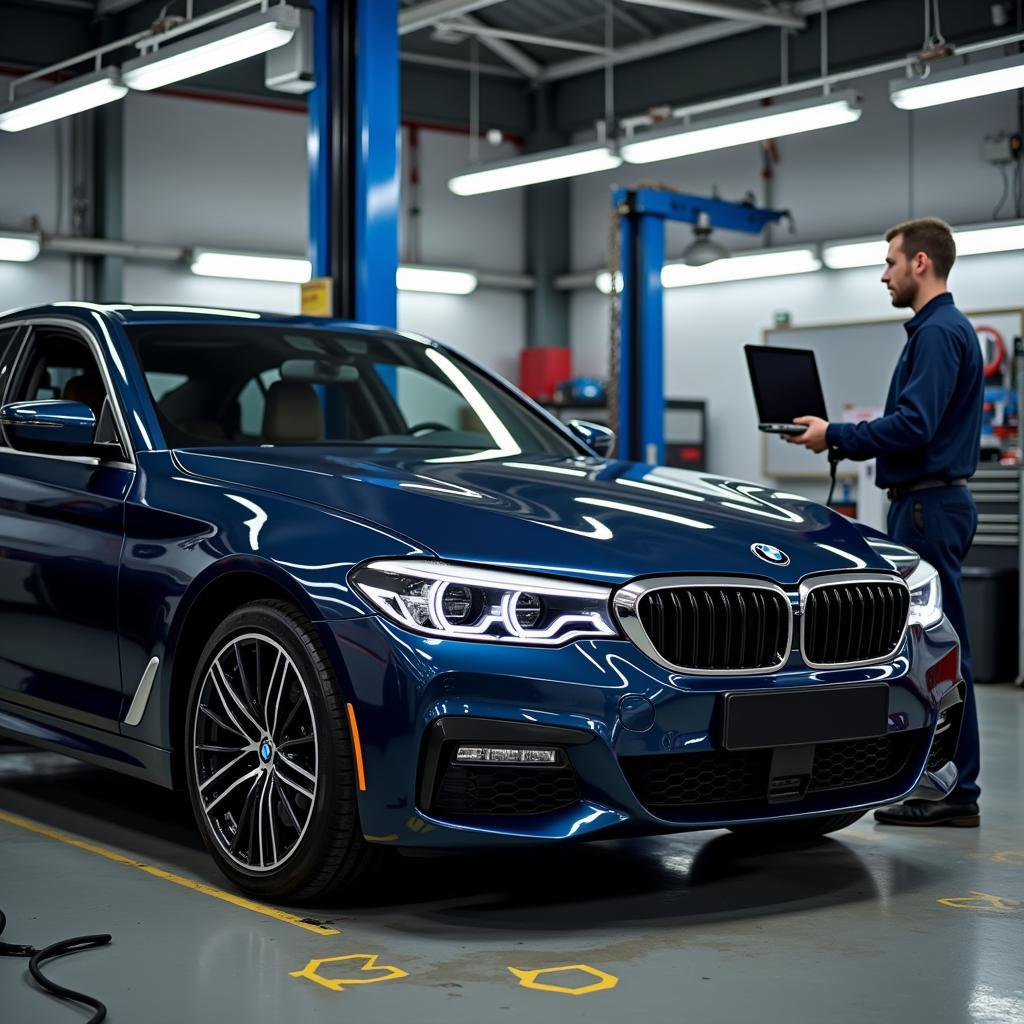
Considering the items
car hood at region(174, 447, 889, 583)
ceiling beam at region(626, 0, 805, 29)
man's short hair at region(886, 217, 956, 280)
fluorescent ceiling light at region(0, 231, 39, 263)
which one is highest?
ceiling beam at region(626, 0, 805, 29)

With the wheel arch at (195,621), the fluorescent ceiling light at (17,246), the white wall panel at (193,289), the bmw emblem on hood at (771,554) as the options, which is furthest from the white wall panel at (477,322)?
the bmw emblem on hood at (771,554)

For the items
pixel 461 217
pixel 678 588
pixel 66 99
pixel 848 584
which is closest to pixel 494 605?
pixel 678 588

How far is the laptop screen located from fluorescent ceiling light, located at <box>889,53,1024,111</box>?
584 centimetres

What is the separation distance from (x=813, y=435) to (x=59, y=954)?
9.03 ft

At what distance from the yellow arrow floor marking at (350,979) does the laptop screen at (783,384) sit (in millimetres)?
2425

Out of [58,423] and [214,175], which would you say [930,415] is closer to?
[58,423]

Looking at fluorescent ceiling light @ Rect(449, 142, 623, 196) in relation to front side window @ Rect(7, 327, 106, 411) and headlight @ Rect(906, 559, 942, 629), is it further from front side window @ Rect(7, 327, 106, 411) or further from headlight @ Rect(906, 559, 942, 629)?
headlight @ Rect(906, 559, 942, 629)

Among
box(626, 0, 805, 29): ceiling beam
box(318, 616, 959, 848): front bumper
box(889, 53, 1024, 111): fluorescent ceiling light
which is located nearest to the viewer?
box(318, 616, 959, 848): front bumper

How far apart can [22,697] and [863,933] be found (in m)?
2.33

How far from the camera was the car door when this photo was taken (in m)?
4.09

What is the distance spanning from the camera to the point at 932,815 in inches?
192

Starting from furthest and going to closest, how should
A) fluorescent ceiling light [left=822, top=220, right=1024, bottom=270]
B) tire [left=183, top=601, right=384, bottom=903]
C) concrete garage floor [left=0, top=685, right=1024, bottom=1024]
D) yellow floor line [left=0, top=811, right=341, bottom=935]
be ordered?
fluorescent ceiling light [left=822, top=220, right=1024, bottom=270], yellow floor line [left=0, top=811, right=341, bottom=935], tire [left=183, top=601, right=384, bottom=903], concrete garage floor [left=0, top=685, right=1024, bottom=1024]

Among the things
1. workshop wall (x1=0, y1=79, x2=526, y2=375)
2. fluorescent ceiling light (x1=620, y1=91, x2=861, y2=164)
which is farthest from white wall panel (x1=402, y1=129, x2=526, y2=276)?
fluorescent ceiling light (x1=620, y1=91, x2=861, y2=164)

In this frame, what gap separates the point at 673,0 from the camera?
47.5ft
